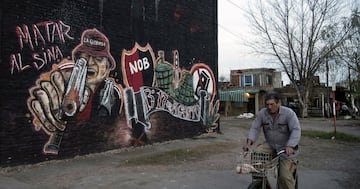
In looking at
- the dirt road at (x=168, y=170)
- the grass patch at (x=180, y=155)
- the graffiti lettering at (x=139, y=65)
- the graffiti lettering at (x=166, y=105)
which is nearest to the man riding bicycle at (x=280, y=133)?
the dirt road at (x=168, y=170)

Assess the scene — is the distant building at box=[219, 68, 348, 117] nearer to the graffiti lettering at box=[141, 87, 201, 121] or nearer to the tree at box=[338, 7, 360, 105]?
the tree at box=[338, 7, 360, 105]

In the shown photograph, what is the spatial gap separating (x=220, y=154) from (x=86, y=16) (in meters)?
5.49

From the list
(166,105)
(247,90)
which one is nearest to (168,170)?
(166,105)

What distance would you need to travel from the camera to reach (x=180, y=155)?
Result: 1074 centimetres

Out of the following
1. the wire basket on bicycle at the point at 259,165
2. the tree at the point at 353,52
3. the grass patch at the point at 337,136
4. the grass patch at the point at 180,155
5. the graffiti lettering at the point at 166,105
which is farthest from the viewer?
the tree at the point at 353,52

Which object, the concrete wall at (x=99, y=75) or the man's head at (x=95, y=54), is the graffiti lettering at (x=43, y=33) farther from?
the man's head at (x=95, y=54)

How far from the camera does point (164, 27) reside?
13.1m

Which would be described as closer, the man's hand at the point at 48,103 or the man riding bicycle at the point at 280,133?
Answer: the man riding bicycle at the point at 280,133

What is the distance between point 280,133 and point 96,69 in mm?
6598

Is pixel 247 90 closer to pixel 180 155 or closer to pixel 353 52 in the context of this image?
pixel 353 52

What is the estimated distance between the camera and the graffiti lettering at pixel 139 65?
11812mm

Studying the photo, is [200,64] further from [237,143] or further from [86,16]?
[86,16]

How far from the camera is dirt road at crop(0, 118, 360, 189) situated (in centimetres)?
724

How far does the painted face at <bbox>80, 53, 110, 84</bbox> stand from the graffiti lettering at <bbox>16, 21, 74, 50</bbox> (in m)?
0.82
